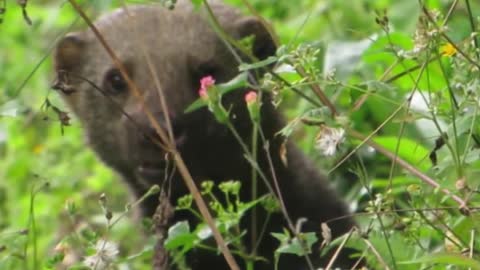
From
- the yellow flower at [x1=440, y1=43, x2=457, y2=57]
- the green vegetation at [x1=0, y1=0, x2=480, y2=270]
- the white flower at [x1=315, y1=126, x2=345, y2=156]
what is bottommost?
the green vegetation at [x1=0, y1=0, x2=480, y2=270]

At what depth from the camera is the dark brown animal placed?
4617mm

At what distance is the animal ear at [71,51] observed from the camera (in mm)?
5270

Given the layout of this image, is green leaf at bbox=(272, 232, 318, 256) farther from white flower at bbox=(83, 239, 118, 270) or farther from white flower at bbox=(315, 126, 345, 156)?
white flower at bbox=(83, 239, 118, 270)

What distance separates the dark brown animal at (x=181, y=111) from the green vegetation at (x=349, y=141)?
0.50 feet

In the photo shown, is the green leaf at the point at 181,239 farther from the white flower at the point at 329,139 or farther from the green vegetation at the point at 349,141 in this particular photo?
the white flower at the point at 329,139

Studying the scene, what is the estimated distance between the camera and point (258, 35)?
16.3ft

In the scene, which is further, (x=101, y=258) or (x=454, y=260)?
(x=101, y=258)

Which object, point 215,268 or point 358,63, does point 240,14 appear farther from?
point 215,268

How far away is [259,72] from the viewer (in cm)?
446

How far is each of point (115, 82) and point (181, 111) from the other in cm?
49

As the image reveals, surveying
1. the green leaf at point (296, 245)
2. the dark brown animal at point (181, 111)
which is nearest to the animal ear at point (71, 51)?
the dark brown animal at point (181, 111)

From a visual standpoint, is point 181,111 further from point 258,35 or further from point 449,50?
point 449,50

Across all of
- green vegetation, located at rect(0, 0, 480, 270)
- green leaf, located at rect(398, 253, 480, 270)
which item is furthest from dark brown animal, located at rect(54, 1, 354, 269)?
green leaf, located at rect(398, 253, 480, 270)

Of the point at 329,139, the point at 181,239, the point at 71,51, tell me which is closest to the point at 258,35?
the point at 71,51
